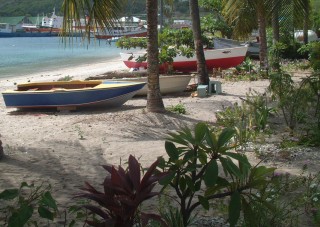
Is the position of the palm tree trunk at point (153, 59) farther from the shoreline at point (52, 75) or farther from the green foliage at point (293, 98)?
the shoreline at point (52, 75)

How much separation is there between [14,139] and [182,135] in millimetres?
5866

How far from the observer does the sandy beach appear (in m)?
5.59

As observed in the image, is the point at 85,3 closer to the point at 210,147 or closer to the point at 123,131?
the point at 123,131

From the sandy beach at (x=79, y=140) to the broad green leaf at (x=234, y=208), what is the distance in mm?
2253

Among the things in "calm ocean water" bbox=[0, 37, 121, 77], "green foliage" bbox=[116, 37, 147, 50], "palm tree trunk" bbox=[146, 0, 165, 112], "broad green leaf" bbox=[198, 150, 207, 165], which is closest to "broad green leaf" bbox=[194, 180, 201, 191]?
"broad green leaf" bbox=[198, 150, 207, 165]

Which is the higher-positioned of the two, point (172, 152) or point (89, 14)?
point (89, 14)

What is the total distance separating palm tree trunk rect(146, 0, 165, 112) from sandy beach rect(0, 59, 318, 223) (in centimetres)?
26

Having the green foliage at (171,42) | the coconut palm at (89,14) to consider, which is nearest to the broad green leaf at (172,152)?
the coconut palm at (89,14)

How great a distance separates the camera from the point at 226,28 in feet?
82.3

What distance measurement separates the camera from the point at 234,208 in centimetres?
261

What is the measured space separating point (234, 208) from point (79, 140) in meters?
5.44

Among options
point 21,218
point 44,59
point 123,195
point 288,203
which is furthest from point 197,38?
point 44,59

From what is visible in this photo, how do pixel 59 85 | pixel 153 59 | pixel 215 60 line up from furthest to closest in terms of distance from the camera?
pixel 215 60
pixel 59 85
pixel 153 59

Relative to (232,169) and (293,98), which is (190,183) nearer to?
(232,169)
